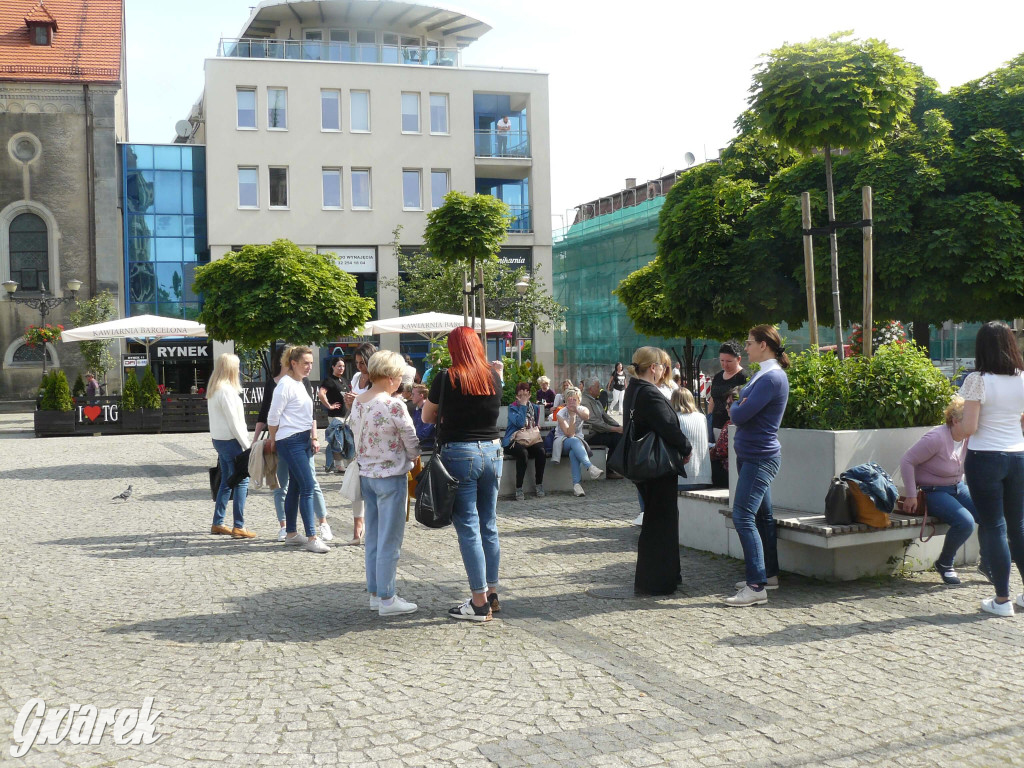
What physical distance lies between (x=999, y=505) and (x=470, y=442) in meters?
3.33

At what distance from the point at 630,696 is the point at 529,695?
49 cm

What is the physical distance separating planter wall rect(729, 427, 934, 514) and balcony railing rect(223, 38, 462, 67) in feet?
126

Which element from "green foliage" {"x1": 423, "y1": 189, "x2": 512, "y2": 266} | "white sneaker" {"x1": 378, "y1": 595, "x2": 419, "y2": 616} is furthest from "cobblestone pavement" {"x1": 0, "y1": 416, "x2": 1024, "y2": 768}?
"green foliage" {"x1": 423, "y1": 189, "x2": 512, "y2": 266}

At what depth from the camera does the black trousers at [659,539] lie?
722 cm

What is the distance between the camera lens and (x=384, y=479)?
6.93 metres

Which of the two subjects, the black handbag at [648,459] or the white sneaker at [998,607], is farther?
the black handbag at [648,459]

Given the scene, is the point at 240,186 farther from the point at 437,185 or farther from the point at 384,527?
the point at 384,527

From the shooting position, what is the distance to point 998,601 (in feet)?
21.5

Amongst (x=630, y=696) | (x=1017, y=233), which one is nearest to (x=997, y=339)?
(x=630, y=696)

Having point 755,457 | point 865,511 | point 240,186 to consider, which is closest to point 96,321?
point 240,186

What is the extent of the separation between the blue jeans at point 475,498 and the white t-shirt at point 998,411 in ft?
9.83

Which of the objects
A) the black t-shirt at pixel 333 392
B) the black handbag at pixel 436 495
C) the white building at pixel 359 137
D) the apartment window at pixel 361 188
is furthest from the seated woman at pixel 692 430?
the apartment window at pixel 361 188

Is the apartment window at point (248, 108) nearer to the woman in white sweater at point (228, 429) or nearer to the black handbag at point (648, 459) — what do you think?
the woman in white sweater at point (228, 429)

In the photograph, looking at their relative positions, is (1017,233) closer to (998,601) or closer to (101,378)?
(998,601)
